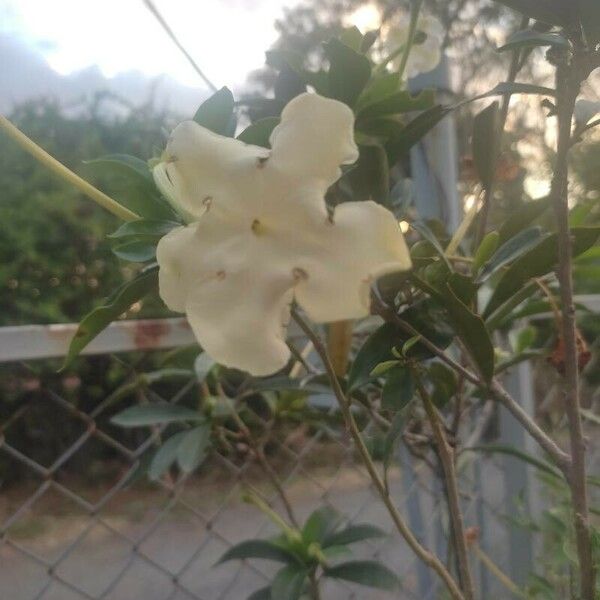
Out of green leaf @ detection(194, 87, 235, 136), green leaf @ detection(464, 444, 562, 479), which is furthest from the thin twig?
green leaf @ detection(464, 444, 562, 479)

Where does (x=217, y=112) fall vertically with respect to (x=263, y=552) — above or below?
above

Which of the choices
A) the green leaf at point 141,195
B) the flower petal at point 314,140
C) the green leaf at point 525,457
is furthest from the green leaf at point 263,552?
the flower petal at point 314,140

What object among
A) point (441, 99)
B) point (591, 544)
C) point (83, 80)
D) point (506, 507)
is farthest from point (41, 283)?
point (591, 544)

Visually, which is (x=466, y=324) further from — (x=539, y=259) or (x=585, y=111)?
(x=585, y=111)

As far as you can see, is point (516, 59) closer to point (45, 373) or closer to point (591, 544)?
point (591, 544)

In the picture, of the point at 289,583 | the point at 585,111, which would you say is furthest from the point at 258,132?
the point at 289,583

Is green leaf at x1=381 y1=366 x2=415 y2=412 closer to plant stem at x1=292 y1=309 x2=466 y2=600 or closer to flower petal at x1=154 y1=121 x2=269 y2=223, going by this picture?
plant stem at x1=292 y1=309 x2=466 y2=600
